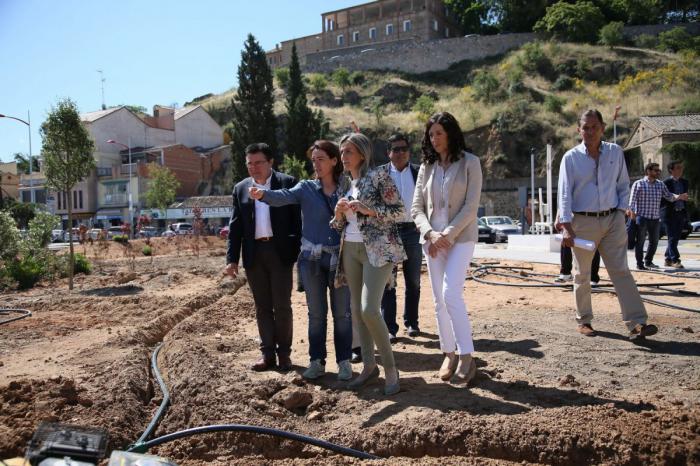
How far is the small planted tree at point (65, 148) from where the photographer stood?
12.6 metres

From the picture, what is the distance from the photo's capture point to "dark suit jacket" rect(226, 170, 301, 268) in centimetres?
468

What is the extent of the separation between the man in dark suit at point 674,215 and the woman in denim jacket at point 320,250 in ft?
26.6

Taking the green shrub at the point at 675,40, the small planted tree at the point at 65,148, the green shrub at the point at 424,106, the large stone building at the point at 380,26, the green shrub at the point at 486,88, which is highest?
the large stone building at the point at 380,26

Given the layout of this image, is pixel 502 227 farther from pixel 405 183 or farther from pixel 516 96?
pixel 516 96

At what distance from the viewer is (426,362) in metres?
4.72

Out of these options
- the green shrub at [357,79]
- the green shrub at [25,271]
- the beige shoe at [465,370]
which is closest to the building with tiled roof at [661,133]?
the green shrub at [25,271]

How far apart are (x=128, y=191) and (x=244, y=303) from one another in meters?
54.0

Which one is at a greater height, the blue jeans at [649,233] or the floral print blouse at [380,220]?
the floral print blouse at [380,220]

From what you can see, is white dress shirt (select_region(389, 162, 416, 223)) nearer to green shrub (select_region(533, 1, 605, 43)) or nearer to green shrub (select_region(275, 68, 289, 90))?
green shrub (select_region(275, 68, 289, 90))

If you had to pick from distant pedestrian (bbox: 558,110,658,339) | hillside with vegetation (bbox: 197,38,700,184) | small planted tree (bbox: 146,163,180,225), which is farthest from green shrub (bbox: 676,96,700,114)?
distant pedestrian (bbox: 558,110,658,339)

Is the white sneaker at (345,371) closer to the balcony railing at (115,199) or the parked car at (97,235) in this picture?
the parked car at (97,235)

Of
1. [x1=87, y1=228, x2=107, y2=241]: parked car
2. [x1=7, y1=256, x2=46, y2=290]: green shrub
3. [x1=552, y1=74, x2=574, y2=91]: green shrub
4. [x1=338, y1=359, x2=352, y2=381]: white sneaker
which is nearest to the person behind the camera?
[x1=338, y1=359, x2=352, y2=381]: white sneaker

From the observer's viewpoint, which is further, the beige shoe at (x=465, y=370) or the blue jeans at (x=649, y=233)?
the blue jeans at (x=649, y=233)

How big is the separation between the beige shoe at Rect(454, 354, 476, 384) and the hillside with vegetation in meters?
50.0
